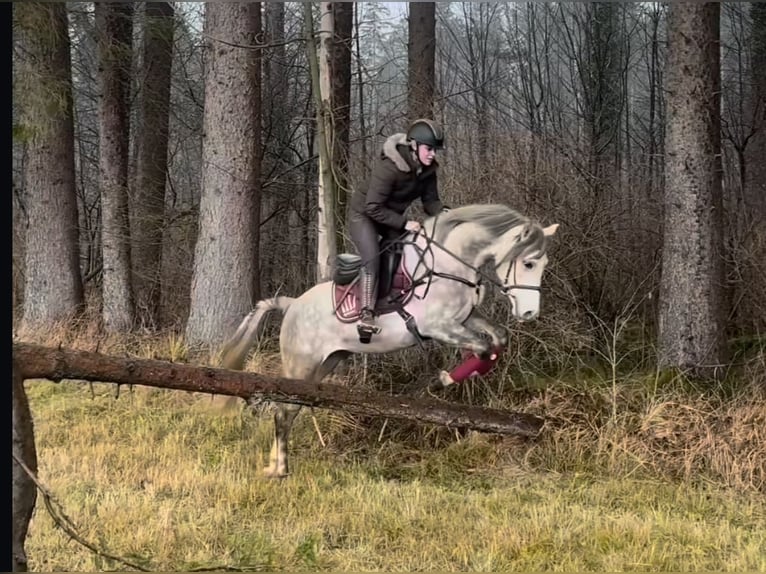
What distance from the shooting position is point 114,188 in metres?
9.78

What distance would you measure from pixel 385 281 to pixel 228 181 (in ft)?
11.7

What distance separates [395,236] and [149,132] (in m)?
8.01

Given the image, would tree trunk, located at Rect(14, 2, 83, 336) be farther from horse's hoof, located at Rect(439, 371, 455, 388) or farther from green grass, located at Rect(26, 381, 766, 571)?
horse's hoof, located at Rect(439, 371, 455, 388)

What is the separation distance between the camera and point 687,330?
19.7 feet

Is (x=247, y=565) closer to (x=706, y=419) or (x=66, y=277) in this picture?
(x=706, y=419)

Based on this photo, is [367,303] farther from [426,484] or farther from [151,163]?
[151,163]

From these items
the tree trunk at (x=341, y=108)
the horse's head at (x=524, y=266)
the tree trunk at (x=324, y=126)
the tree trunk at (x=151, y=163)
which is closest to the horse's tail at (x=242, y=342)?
the tree trunk at (x=324, y=126)

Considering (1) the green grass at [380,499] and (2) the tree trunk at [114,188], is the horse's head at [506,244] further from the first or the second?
(2) the tree trunk at [114,188]

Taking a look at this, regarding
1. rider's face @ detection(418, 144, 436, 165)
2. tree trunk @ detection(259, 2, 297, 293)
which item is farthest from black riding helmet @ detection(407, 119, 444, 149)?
tree trunk @ detection(259, 2, 297, 293)

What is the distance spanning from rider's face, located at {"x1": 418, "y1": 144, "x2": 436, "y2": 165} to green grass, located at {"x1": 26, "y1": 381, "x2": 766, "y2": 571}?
6.50 ft

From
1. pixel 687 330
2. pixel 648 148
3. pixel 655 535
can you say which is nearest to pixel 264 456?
pixel 655 535

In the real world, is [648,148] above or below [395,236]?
above

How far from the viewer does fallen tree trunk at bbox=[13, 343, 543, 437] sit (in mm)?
3424

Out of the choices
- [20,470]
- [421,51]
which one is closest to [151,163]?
[421,51]
